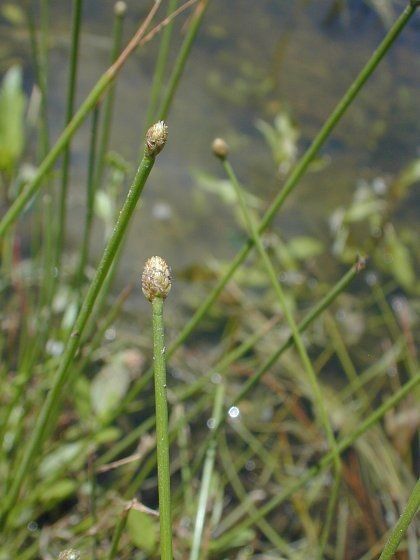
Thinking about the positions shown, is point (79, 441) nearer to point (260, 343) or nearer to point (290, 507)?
point (290, 507)

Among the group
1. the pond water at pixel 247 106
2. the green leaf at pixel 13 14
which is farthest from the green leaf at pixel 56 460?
the green leaf at pixel 13 14

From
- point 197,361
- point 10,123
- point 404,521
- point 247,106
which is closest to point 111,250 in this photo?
point 404,521

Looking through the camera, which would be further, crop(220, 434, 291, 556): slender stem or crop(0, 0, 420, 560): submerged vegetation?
crop(220, 434, 291, 556): slender stem

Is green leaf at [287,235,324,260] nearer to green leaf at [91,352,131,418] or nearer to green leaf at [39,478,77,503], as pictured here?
green leaf at [91,352,131,418]

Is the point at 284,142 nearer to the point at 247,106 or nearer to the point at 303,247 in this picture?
the point at 303,247

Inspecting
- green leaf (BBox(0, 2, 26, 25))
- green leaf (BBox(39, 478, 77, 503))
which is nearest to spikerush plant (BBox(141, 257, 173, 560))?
green leaf (BBox(39, 478, 77, 503))

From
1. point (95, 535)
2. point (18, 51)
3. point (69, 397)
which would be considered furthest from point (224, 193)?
point (95, 535)

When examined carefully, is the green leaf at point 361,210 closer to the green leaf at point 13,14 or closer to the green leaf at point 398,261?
the green leaf at point 398,261
